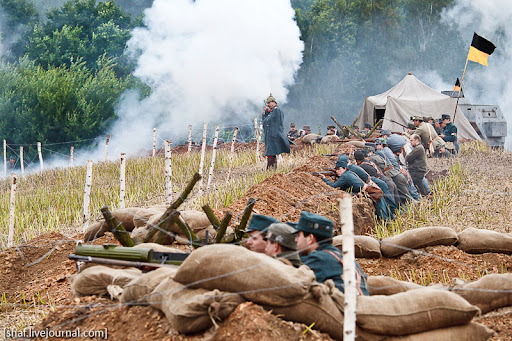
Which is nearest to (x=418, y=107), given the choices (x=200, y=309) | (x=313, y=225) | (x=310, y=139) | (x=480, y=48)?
(x=310, y=139)

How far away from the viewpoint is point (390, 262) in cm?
622

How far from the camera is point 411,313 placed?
3.71 metres

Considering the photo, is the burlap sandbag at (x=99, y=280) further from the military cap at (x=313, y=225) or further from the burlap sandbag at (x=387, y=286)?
the burlap sandbag at (x=387, y=286)

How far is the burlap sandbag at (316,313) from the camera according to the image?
3.49 m

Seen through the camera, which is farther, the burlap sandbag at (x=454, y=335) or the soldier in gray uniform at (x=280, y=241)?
the soldier in gray uniform at (x=280, y=241)

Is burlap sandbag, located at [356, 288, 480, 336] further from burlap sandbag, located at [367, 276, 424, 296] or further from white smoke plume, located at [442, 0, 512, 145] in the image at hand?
white smoke plume, located at [442, 0, 512, 145]

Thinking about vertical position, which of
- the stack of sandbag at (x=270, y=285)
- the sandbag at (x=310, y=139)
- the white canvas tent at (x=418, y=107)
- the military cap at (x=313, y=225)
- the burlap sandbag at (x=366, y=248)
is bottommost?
the burlap sandbag at (x=366, y=248)

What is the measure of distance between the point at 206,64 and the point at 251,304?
29895 millimetres

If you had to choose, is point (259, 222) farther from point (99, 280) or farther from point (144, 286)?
point (99, 280)

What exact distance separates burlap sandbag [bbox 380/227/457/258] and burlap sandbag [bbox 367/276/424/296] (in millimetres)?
1413

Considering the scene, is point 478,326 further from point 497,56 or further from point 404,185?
point 497,56

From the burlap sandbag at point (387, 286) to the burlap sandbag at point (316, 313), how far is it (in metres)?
1.03

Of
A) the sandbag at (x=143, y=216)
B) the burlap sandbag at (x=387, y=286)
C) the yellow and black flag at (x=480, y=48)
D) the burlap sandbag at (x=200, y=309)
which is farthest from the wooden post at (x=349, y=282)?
the yellow and black flag at (x=480, y=48)

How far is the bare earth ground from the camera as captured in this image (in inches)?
136
